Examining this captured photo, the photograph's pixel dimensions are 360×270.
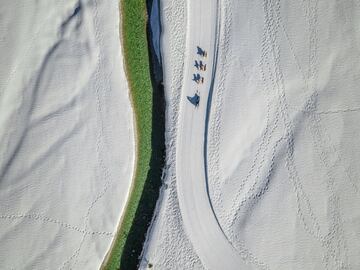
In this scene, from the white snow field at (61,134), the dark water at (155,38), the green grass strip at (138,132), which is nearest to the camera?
the white snow field at (61,134)

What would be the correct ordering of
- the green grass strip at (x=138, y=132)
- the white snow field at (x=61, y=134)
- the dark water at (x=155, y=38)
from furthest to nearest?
1. the dark water at (x=155, y=38)
2. the green grass strip at (x=138, y=132)
3. the white snow field at (x=61, y=134)

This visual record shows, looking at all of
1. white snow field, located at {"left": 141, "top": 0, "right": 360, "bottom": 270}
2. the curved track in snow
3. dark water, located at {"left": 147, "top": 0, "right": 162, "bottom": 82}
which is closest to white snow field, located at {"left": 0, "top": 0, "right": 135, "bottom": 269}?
dark water, located at {"left": 147, "top": 0, "right": 162, "bottom": 82}

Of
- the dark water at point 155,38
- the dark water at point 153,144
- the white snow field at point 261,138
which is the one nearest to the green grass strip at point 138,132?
the dark water at point 153,144

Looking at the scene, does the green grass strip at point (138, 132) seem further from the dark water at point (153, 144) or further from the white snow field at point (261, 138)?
the white snow field at point (261, 138)

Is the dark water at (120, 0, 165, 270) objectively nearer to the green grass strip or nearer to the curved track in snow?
the green grass strip

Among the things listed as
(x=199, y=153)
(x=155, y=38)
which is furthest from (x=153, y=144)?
(x=155, y=38)

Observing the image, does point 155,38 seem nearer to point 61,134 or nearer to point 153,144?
point 153,144

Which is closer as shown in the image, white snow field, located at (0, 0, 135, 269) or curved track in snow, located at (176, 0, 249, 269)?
white snow field, located at (0, 0, 135, 269)

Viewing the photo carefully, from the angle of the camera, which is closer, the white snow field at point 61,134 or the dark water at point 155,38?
the white snow field at point 61,134
